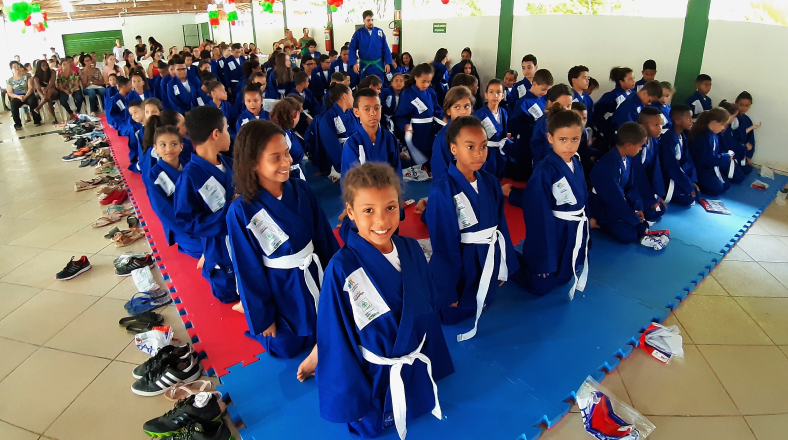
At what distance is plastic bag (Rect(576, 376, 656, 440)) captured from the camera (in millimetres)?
2096

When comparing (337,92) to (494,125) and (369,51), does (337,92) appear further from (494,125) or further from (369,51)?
(369,51)

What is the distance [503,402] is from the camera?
7.55 feet

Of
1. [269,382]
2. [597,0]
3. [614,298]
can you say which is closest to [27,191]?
[269,382]

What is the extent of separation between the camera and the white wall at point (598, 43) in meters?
6.23

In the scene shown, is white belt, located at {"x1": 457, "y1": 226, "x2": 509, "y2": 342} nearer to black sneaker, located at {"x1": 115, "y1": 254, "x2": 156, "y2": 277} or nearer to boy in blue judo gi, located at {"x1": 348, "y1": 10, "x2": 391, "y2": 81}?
black sneaker, located at {"x1": 115, "y1": 254, "x2": 156, "y2": 277}

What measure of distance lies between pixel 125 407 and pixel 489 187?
222 centimetres

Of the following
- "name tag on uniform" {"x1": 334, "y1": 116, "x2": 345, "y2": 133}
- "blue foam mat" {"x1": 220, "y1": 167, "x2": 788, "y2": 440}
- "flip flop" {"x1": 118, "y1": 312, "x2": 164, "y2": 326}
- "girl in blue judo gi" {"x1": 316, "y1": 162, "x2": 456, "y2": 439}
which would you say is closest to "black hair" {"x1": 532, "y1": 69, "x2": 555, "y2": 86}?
"blue foam mat" {"x1": 220, "y1": 167, "x2": 788, "y2": 440}

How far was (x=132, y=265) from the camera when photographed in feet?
11.9

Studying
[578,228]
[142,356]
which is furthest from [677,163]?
[142,356]

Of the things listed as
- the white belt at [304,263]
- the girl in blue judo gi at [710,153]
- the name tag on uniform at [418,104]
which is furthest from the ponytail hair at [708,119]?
the white belt at [304,263]

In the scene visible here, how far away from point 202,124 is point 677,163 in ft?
13.7

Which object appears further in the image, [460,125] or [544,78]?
[544,78]

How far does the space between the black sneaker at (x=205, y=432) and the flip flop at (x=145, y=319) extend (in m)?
1.05

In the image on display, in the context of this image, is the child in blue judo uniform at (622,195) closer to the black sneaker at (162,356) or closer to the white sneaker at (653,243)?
the white sneaker at (653,243)
